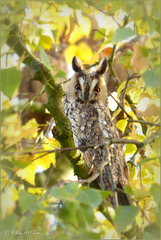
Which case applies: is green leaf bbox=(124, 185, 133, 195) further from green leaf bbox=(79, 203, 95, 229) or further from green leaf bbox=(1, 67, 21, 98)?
green leaf bbox=(1, 67, 21, 98)

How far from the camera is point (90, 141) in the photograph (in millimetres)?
1889

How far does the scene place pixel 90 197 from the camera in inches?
26.9

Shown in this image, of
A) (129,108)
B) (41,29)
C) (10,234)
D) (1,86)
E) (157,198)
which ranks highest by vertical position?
(41,29)

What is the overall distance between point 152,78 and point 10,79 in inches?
18.1

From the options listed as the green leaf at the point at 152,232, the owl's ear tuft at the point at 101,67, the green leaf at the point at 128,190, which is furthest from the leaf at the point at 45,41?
the green leaf at the point at 152,232

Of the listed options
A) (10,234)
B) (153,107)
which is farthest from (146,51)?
(10,234)

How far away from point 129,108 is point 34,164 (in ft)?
2.11

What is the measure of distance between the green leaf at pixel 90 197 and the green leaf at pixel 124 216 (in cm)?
11

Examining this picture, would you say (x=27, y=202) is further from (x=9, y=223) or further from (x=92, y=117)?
(x=92, y=117)

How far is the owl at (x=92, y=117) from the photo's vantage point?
1799mm

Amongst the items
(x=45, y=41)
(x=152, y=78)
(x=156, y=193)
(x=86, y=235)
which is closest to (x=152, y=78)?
(x=152, y=78)

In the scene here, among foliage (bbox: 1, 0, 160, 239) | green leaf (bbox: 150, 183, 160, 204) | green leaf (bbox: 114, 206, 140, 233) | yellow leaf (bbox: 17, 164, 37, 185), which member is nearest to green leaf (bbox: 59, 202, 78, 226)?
foliage (bbox: 1, 0, 160, 239)

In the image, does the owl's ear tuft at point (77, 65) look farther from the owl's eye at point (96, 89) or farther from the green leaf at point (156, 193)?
the green leaf at point (156, 193)

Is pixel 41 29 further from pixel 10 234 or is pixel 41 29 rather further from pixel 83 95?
pixel 10 234
